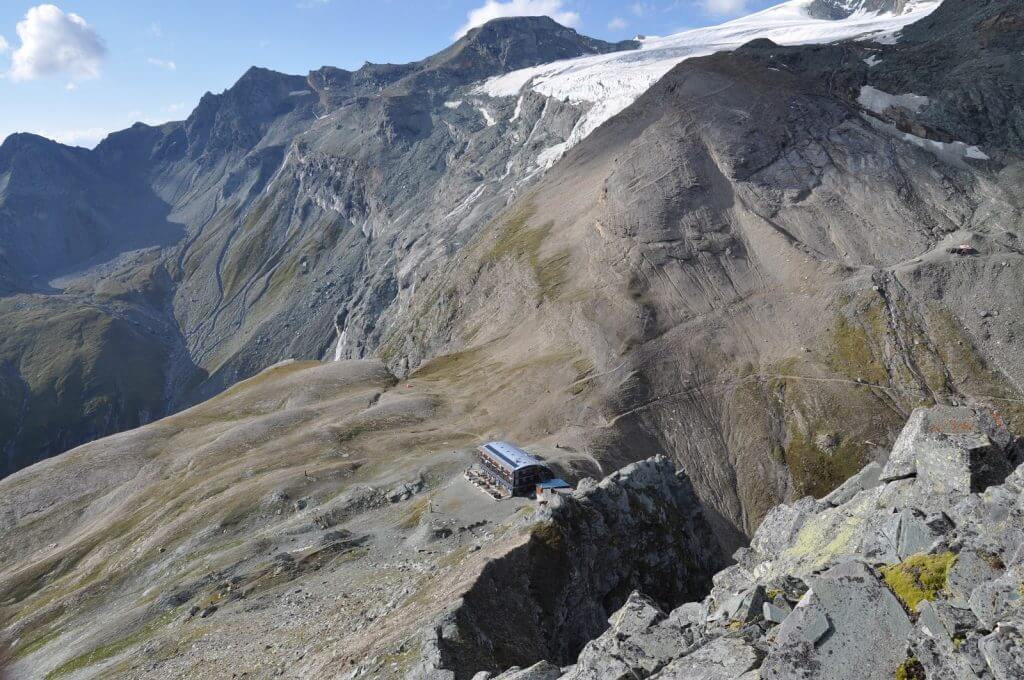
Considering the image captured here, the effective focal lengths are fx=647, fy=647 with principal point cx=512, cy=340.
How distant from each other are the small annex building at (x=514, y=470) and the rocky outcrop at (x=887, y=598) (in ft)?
90.1

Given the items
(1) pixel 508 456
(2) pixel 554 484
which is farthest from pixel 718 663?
(1) pixel 508 456

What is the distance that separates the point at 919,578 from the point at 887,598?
128 cm

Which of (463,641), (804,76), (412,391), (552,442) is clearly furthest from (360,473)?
(804,76)

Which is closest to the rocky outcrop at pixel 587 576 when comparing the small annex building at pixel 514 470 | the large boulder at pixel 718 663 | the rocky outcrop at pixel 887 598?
the rocky outcrop at pixel 887 598

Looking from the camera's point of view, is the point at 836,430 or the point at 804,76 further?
the point at 804,76

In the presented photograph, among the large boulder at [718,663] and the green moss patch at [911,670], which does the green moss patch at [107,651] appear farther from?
the green moss patch at [911,670]

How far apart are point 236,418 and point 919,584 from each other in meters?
94.9

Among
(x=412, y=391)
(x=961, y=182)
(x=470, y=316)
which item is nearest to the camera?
(x=412, y=391)

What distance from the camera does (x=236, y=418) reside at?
9600 cm

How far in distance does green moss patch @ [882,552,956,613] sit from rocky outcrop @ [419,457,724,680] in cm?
759

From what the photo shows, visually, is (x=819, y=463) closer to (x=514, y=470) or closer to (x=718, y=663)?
(x=514, y=470)

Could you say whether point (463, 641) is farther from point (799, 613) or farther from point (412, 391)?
point (412, 391)

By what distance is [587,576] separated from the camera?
39781 millimetres

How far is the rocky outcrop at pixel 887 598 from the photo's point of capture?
1438 cm
